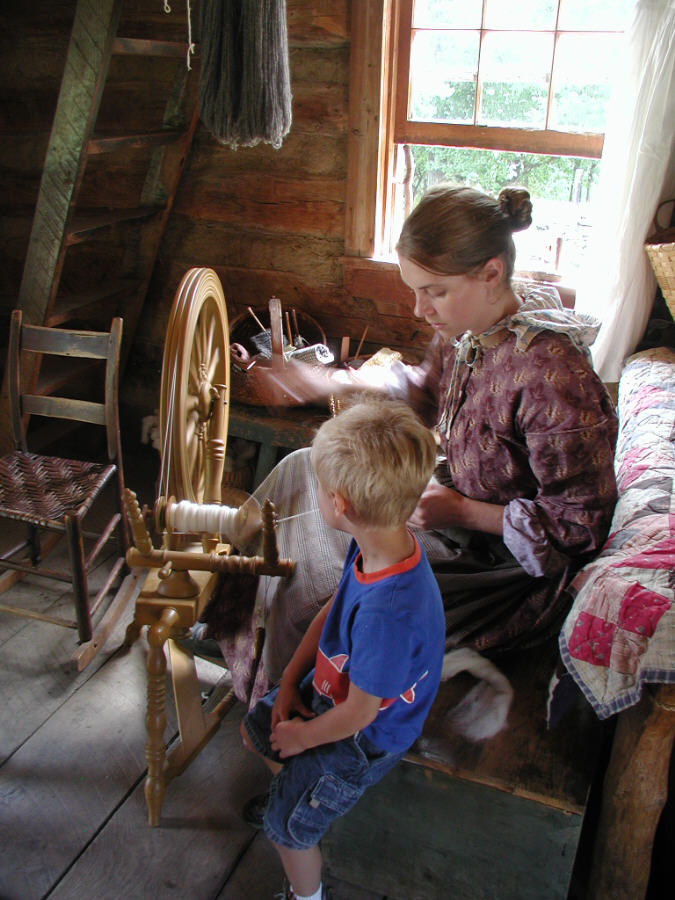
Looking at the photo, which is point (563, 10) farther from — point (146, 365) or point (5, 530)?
point (5, 530)

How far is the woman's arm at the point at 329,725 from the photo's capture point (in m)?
1.09

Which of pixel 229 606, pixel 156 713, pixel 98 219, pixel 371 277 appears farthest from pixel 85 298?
pixel 156 713

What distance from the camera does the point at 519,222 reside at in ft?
4.42

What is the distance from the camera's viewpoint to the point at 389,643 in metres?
1.05

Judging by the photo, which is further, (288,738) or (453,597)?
(453,597)

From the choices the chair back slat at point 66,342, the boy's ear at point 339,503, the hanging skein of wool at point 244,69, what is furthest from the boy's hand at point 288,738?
the hanging skein of wool at point 244,69

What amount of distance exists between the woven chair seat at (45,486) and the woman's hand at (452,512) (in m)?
1.06

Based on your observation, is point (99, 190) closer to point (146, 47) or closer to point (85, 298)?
point (85, 298)

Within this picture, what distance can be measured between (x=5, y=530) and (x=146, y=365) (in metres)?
1.06

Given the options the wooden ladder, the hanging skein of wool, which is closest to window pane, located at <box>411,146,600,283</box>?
the hanging skein of wool

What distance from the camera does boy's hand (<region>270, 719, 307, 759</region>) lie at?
46.9 inches

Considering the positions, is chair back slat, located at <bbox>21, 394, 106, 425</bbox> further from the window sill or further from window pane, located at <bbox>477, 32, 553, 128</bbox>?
window pane, located at <bbox>477, 32, 553, 128</bbox>

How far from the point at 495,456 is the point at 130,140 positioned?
5.91ft

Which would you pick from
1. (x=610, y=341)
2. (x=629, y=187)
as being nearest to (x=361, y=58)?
(x=629, y=187)
